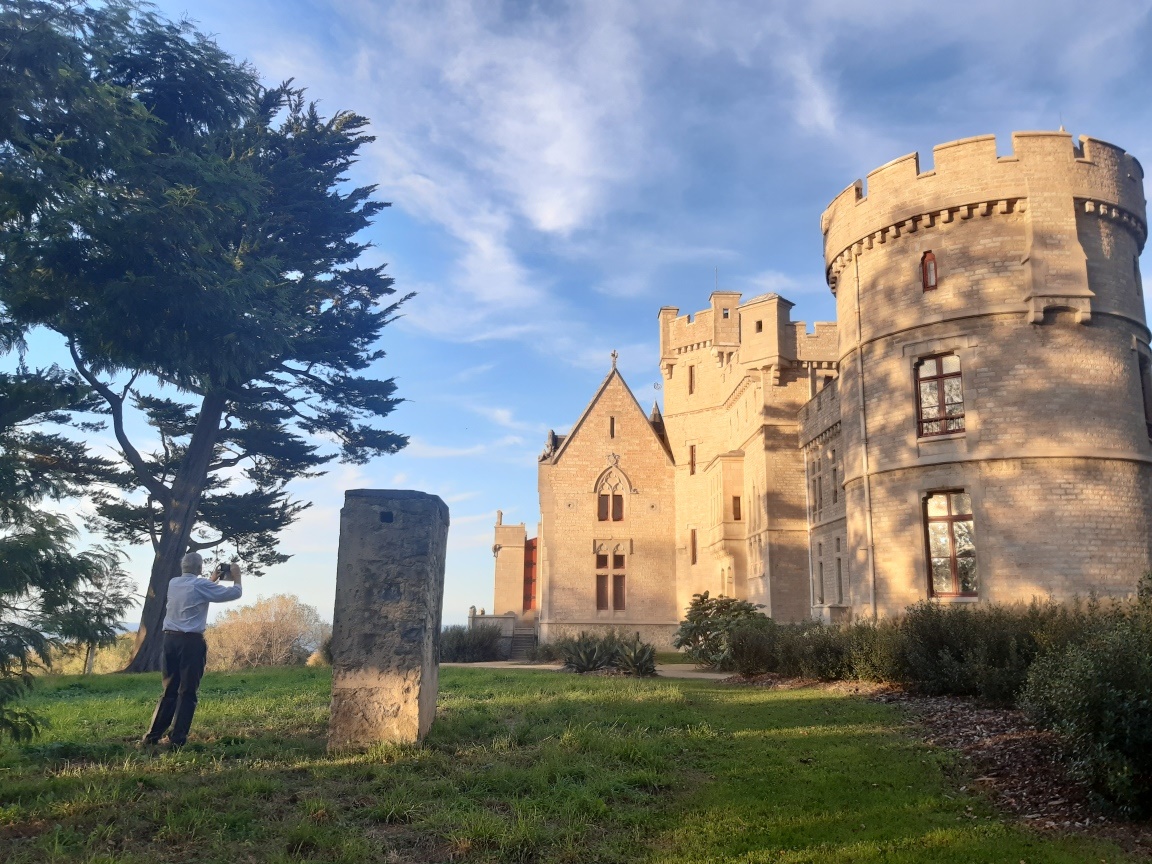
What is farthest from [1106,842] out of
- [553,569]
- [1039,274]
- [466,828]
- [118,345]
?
[553,569]

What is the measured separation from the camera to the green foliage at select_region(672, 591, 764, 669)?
71.3ft

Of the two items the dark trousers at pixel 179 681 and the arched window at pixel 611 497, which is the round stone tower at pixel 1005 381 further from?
the arched window at pixel 611 497

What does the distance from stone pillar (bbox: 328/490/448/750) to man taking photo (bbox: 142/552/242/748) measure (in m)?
1.43

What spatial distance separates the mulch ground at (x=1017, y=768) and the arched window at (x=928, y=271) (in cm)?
1073

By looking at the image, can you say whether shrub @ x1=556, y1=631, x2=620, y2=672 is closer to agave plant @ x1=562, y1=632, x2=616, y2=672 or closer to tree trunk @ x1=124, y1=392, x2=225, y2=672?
agave plant @ x1=562, y1=632, x2=616, y2=672

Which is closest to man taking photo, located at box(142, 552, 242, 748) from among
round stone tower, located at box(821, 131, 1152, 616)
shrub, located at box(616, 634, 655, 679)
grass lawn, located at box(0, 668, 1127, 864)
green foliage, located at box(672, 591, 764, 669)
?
grass lawn, located at box(0, 668, 1127, 864)

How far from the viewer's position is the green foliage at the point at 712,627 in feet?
Result: 71.3

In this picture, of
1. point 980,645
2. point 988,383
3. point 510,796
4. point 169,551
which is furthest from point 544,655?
point 510,796

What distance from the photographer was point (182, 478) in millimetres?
22781

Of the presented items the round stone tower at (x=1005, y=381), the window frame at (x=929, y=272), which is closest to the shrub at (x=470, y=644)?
the round stone tower at (x=1005, y=381)

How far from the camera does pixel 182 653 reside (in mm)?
7891

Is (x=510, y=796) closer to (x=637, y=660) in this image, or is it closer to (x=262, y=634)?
(x=637, y=660)

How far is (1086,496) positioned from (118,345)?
18.1m

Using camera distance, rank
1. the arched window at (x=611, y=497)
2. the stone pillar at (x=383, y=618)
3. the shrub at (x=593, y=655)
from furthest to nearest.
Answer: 1. the arched window at (x=611, y=497)
2. the shrub at (x=593, y=655)
3. the stone pillar at (x=383, y=618)
